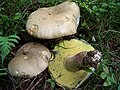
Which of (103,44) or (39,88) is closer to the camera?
(39,88)

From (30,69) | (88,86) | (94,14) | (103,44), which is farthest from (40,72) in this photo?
(94,14)

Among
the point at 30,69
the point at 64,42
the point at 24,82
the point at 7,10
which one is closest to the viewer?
the point at 30,69

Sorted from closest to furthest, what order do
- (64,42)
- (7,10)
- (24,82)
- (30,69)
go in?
(30,69), (24,82), (64,42), (7,10)

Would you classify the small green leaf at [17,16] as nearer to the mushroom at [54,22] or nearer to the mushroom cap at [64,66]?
the mushroom at [54,22]

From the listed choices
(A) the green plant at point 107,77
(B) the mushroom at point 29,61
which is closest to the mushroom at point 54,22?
(B) the mushroom at point 29,61

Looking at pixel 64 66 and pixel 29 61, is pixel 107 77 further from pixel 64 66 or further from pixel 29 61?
pixel 29 61

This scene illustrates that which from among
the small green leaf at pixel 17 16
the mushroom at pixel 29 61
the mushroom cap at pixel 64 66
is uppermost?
the small green leaf at pixel 17 16

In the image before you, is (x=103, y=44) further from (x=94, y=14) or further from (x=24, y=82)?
(x=24, y=82)

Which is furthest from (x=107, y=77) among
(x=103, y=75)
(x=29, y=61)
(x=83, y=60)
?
(x=29, y=61)
